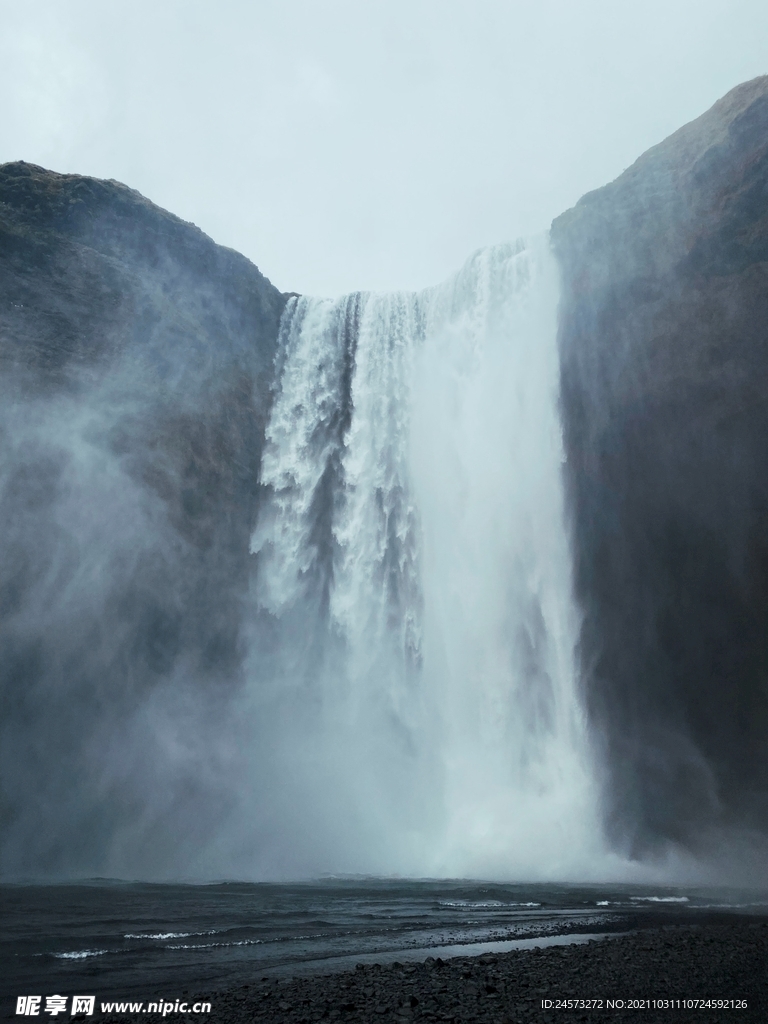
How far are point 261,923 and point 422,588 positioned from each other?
18357 millimetres

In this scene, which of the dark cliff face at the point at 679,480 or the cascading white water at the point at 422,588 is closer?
the dark cliff face at the point at 679,480

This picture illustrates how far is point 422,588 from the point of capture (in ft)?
97.4

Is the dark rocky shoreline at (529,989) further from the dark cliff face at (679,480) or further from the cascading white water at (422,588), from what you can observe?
the dark cliff face at (679,480)

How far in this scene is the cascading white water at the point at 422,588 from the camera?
24969mm

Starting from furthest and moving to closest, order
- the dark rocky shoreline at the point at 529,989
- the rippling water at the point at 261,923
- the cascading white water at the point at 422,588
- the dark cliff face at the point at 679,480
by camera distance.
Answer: the cascading white water at the point at 422,588 < the dark cliff face at the point at 679,480 < the rippling water at the point at 261,923 < the dark rocky shoreline at the point at 529,989

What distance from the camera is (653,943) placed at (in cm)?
980

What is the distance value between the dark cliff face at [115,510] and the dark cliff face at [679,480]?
581 inches

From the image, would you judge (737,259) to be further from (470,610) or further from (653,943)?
(653,943)

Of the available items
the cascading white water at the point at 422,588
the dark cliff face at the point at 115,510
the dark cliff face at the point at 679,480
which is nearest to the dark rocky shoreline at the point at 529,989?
the cascading white water at the point at 422,588

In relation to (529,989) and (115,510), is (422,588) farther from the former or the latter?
(529,989)

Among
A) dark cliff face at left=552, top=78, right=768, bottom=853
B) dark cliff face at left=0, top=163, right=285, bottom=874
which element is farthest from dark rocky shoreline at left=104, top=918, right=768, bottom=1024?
dark cliff face at left=0, top=163, right=285, bottom=874

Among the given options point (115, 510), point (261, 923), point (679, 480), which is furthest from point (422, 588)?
point (261, 923)

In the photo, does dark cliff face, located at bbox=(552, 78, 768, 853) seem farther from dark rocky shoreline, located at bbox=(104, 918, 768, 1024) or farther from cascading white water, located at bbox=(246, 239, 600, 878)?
dark rocky shoreline, located at bbox=(104, 918, 768, 1024)

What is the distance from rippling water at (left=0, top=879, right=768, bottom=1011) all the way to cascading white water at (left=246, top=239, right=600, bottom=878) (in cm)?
570
